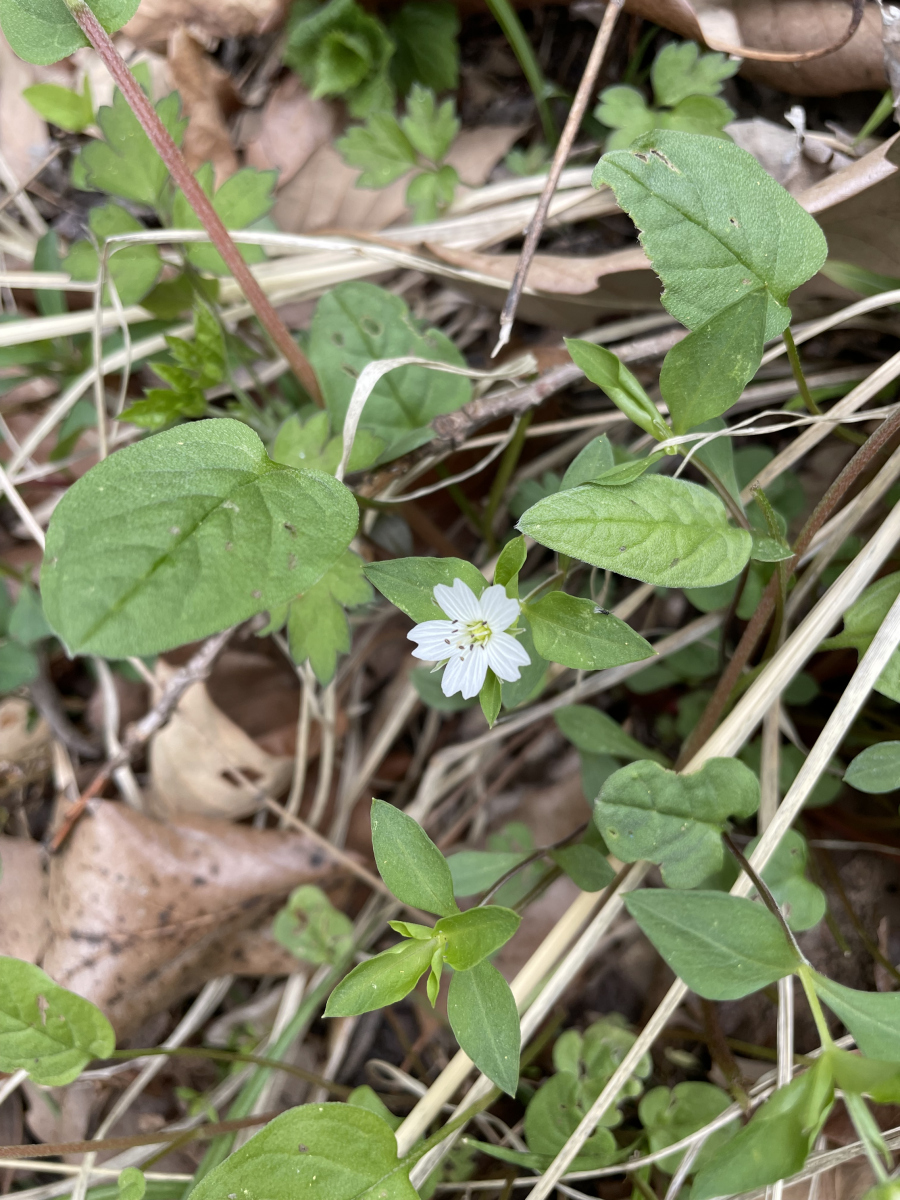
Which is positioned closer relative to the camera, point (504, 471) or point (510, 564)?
point (510, 564)

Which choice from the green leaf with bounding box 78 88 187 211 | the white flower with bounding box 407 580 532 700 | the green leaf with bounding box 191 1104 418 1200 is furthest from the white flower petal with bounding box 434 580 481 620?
the green leaf with bounding box 78 88 187 211

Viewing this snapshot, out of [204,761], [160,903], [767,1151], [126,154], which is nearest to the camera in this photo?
[767,1151]

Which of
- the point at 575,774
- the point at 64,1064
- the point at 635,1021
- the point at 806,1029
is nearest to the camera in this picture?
the point at 64,1064

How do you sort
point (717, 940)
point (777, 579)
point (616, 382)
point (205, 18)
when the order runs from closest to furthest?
point (717, 940), point (616, 382), point (777, 579), point (205, 18)

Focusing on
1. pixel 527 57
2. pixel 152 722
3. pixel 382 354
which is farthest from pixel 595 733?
pixel 527 57

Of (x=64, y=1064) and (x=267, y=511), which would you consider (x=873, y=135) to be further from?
(x=64, y=1064)

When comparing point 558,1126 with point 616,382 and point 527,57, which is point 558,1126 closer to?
point 616,382

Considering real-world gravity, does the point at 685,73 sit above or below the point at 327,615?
above

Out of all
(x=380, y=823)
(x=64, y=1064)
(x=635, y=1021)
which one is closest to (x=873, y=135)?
(x=380, y=823)
